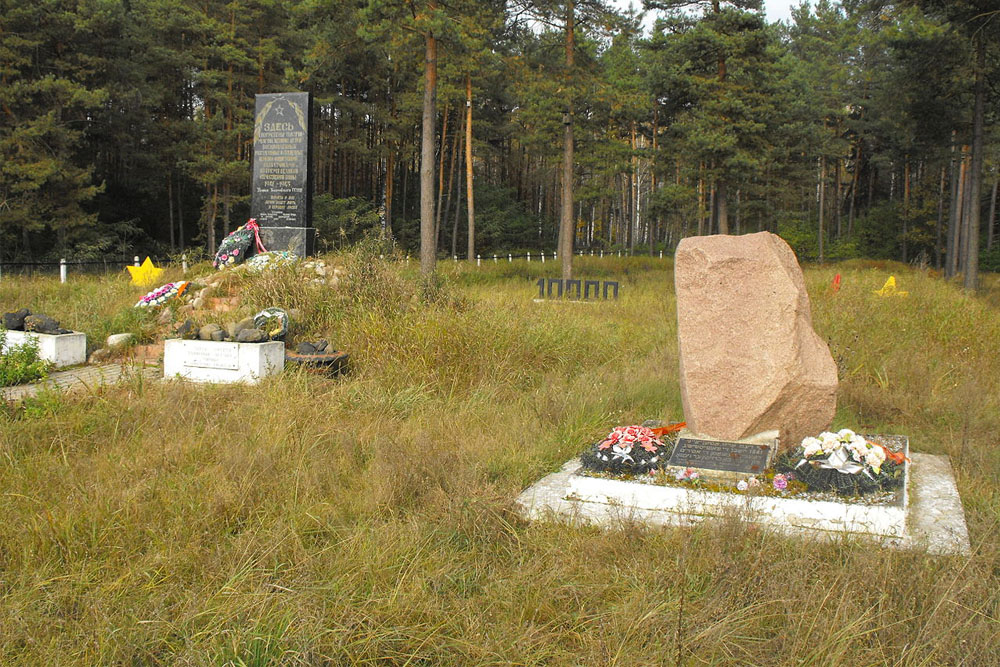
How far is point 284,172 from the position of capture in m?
14.1

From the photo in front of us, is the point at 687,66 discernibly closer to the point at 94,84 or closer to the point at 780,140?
the point at 780,140

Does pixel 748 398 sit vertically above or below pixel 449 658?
above

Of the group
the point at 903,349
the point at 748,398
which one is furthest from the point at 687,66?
the point at 748,398

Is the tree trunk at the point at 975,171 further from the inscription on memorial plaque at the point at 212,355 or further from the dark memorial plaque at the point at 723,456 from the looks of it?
the inscription on memorial plaque at the point at 212,355

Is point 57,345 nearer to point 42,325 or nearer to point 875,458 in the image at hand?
point 42,325

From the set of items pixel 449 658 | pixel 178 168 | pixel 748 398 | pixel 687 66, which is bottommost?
pixel 449 658

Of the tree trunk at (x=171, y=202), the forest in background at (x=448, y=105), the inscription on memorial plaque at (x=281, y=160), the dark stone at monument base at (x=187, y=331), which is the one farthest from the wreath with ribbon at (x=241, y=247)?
the tree trunk at (x=171, y=202)

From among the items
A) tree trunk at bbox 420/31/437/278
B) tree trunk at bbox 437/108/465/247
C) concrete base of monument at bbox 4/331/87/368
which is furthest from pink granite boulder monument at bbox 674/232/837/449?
tree trunk at bbox 437/108/465/247

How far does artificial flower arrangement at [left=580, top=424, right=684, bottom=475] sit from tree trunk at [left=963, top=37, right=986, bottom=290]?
1868 centimetres

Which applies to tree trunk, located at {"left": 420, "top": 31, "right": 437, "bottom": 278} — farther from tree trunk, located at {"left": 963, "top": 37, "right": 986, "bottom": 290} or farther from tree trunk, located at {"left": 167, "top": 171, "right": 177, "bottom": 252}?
tree trunk, located at {"left": 167, "top": 171, "right": 177, "bottom": 252}

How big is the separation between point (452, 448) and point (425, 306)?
4916 mm

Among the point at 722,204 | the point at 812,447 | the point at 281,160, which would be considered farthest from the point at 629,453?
the point at 722,204

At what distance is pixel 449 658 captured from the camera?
2.95 m

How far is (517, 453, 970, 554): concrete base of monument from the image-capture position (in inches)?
160
